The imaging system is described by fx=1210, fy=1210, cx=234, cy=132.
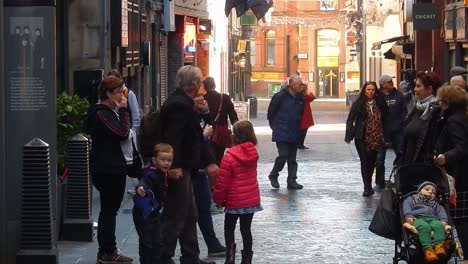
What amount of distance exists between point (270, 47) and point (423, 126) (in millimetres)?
73599

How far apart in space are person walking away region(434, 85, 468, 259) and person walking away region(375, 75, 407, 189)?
22.3 feet

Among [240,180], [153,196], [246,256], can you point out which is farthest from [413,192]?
[153,196]

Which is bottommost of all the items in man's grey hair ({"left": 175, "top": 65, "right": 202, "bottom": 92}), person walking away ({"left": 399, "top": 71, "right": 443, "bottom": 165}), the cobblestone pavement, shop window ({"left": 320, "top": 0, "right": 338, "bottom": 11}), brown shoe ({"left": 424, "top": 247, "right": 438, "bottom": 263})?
the cobblestone pavement

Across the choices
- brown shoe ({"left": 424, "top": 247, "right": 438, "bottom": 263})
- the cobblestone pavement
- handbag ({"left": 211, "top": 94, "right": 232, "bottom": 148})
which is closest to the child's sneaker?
the cobblestone pavement

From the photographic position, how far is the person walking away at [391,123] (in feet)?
59.4

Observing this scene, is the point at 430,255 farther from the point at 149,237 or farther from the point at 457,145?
the point at 149,237

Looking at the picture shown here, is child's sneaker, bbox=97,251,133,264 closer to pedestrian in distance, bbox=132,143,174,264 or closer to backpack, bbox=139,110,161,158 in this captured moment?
pedestrian in distance, bbox=132,143,174,264

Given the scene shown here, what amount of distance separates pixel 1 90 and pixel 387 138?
877 cm

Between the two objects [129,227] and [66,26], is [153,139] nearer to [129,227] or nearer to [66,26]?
[129,227]

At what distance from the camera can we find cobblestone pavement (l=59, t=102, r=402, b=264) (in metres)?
12.0

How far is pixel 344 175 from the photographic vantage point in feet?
70.0

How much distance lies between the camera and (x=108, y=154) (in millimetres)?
10922

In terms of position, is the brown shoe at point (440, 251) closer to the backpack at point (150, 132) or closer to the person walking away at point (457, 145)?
the person walking away at point (457, 145)

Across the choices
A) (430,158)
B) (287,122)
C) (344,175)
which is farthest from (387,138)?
(430,158)
